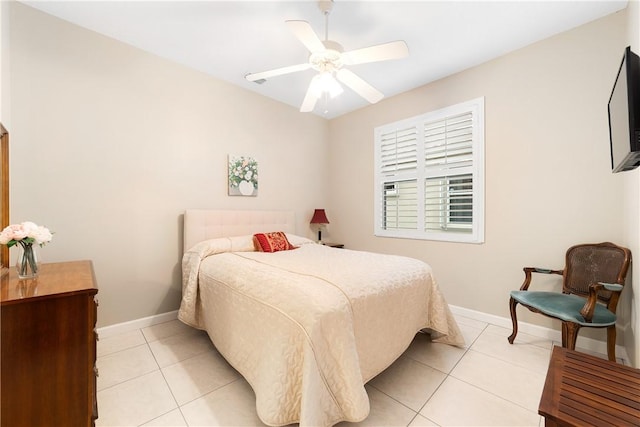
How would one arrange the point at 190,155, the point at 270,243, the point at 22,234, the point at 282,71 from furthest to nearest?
the point at 190,155
the point at 270,243
the point at 282,71
the point at 22,234

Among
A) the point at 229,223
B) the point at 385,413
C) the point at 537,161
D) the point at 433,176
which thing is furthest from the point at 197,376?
the point at 537,161

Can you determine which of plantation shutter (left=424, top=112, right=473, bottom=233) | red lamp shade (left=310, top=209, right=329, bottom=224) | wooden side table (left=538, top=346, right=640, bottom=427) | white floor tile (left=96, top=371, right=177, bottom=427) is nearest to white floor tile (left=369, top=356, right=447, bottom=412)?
wooden side table (left=538, top=346, right=640, bottom=427)

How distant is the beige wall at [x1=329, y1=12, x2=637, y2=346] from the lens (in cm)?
222

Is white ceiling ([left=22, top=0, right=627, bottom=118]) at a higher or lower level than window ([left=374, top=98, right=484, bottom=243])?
higher

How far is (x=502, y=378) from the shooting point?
187cm

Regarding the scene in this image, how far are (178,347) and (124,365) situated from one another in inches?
15.5

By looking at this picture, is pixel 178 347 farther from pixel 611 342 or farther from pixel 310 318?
pixel 611 342

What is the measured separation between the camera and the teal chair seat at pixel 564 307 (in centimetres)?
179

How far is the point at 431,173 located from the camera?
3.25 m

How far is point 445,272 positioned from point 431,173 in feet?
4.02

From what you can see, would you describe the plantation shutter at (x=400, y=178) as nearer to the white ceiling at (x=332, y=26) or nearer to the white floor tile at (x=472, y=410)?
the white ceiling at (x=332, y=26)

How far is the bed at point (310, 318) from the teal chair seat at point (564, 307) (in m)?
0.64

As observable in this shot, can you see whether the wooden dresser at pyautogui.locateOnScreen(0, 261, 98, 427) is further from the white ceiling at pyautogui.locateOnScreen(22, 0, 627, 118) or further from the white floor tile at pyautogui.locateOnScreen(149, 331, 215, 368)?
the white ceiling at pyautogui.locateOnScreen(22, 0, 627, 118)

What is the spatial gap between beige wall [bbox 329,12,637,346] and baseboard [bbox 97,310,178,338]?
3.06 metres
